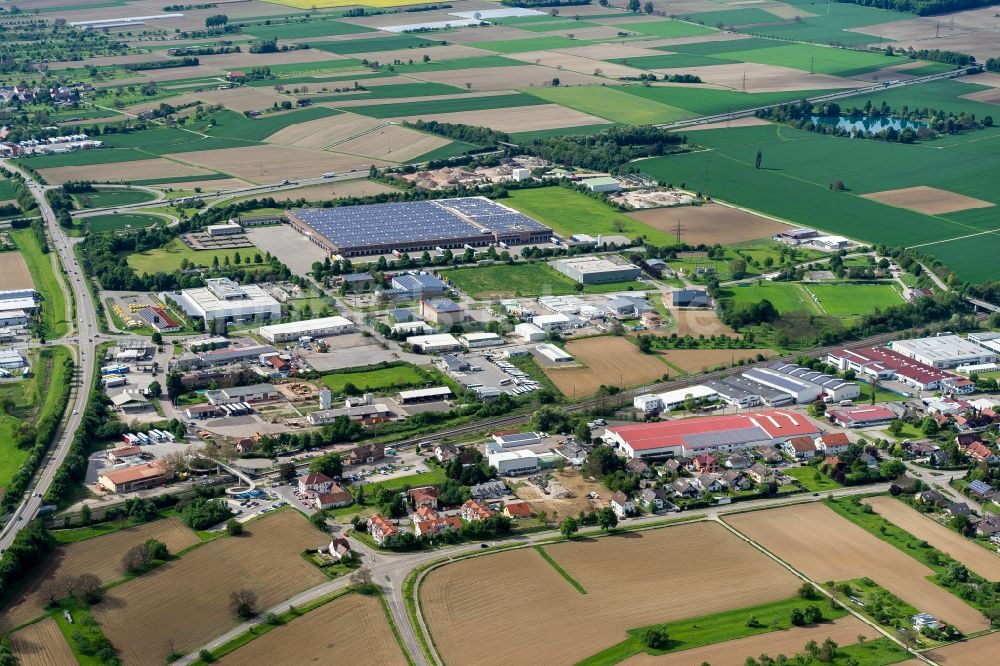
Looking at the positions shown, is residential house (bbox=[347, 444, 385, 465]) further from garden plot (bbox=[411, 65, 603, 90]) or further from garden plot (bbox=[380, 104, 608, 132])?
garden plot (bbox=[411, 65, 603, 90])

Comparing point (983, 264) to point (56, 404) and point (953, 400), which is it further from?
point (56, 404)

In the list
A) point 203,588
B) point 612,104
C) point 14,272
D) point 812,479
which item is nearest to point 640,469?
point 812,479

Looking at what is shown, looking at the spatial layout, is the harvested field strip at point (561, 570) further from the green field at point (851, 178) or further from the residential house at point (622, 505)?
the green field at point (851, 178)

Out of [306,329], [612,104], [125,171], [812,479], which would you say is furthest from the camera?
[612,104]

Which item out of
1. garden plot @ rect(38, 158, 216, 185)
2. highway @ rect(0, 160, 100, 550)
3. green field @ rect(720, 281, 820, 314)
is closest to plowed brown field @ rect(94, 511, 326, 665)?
highway @ rect(0, 160, 100, 550)

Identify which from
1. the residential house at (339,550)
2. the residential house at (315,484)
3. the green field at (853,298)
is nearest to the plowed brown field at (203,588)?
the residential house at (339,550)

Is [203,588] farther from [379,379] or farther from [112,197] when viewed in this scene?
[112,197]
